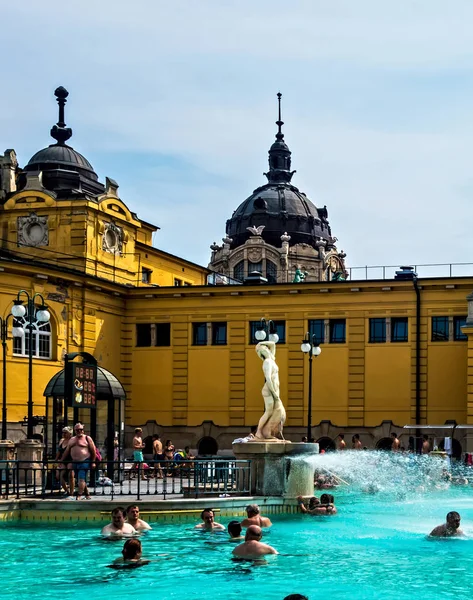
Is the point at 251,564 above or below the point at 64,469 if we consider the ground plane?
below

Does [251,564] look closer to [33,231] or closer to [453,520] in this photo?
[453,520]

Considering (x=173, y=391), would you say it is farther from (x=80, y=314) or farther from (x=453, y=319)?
(x=453, y=319)

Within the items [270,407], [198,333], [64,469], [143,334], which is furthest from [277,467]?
[143,334]

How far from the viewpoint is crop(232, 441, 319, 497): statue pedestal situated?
1043 inches

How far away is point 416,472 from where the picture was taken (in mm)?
37812

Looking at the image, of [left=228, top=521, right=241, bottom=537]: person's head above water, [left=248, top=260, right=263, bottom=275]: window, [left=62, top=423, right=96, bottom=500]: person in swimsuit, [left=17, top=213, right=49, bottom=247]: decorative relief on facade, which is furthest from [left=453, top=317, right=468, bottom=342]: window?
[left=248, top=260, right=263, bottom=275]: window

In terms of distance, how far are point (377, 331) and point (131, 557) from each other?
104ft

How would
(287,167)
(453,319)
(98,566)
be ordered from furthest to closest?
(287,167) < (453,319) < (98,566)

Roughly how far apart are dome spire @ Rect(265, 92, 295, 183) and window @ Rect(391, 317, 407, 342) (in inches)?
3012

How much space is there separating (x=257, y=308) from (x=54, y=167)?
12.4 meters

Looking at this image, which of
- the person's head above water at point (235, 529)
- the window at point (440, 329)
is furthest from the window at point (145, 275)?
the person's head above water at point (235, 529)

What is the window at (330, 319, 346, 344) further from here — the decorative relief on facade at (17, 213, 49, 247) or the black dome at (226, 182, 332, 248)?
the black dome at (226, 182, 332, 248)

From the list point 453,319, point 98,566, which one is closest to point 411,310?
point 453,319

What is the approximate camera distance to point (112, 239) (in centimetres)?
5356
